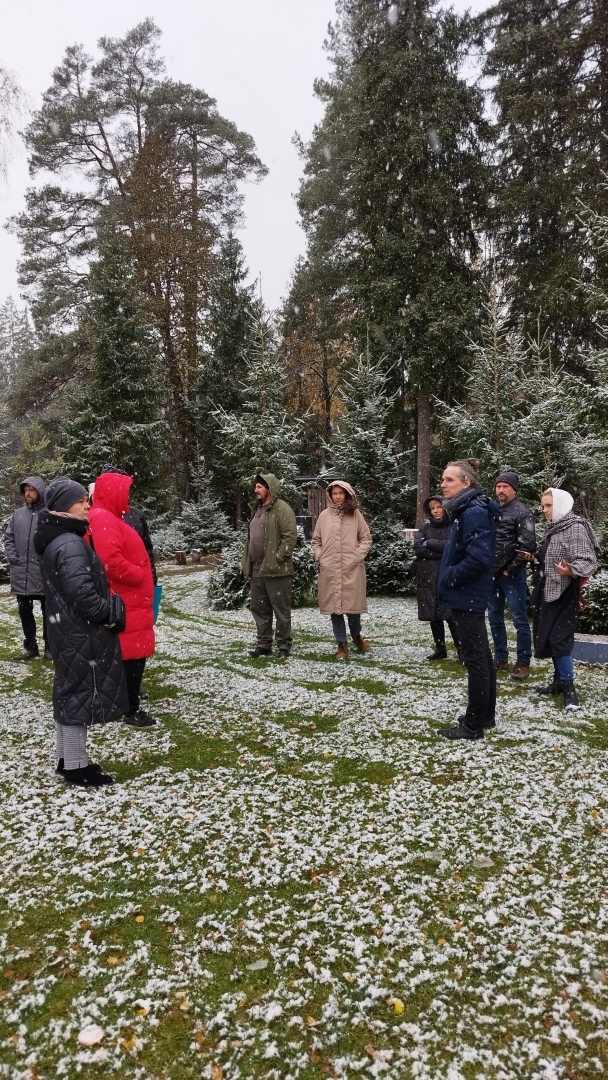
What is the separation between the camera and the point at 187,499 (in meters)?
25.4

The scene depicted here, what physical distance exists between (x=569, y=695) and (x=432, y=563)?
2458mm

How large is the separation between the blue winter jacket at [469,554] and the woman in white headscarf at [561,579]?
115 cm

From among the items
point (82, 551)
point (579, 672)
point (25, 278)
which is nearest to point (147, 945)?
point (82, 551)

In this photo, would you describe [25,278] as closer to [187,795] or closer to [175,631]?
[175,631]

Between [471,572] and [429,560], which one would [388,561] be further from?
[471,572]

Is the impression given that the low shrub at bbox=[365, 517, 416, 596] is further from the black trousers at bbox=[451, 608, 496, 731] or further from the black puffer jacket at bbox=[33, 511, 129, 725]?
the black puffer jacket at bbox=[33, 511, 129, 725]

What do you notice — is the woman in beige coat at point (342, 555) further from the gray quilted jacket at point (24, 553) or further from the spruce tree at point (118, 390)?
the spruce tree at point (118, 390)

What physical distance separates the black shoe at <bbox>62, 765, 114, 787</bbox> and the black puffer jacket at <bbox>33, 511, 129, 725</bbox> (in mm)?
454

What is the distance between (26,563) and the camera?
25.9 feet

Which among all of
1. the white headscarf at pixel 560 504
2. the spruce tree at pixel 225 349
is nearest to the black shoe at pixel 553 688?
the white headscarf at pixel 560 504

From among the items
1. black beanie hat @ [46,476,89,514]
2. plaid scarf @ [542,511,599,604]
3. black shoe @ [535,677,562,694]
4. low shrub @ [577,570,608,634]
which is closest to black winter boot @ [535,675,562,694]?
black shoe @ [535,677,562,694]

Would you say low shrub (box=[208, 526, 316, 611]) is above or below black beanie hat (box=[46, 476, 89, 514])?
below

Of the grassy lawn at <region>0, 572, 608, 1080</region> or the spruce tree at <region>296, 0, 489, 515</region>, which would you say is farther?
the spruce tree at <region>296, 0, 489, 515</region>

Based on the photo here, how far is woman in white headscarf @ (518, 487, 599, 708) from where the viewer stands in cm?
534
